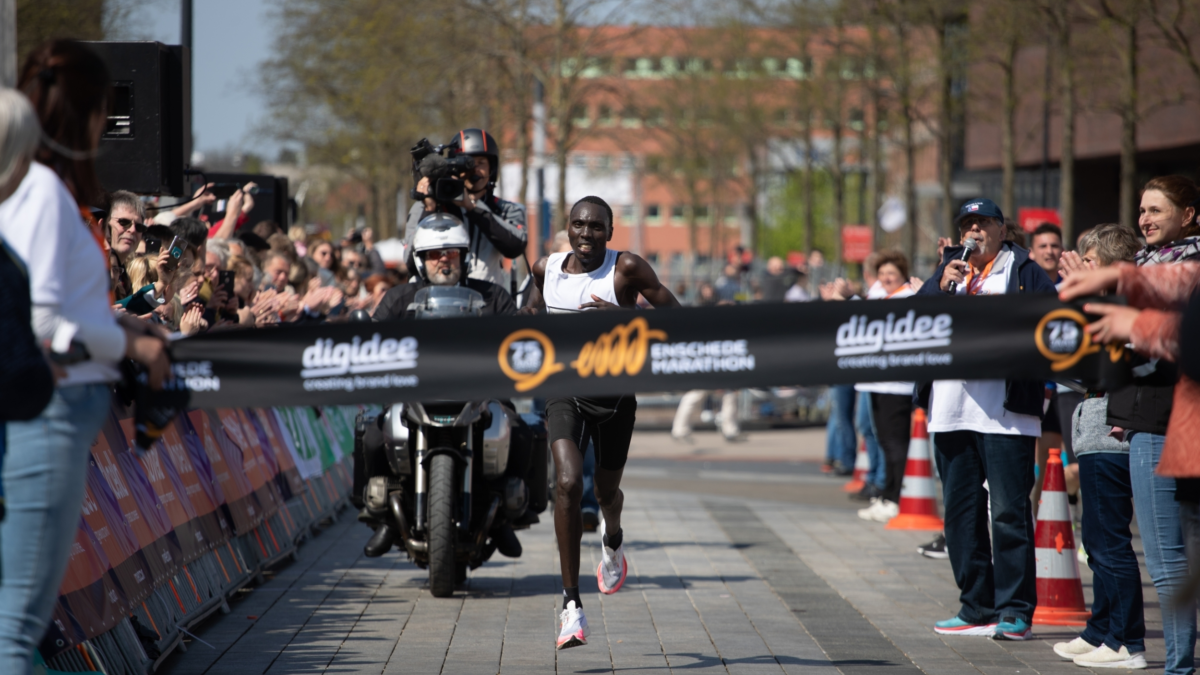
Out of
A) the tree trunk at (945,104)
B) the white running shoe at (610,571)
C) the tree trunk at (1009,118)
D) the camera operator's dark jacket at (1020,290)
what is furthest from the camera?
the tree trunk at (945,104)

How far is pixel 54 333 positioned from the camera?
12.0 ft

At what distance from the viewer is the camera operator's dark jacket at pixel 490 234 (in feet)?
26.3

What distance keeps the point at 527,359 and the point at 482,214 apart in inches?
131

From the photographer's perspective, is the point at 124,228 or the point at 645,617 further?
the point at 124,228

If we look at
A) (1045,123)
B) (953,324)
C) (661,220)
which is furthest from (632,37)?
(661,220)

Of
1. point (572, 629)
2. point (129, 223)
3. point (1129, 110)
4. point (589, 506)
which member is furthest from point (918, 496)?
point (1129, 110)

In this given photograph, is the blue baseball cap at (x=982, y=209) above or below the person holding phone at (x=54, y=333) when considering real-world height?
above

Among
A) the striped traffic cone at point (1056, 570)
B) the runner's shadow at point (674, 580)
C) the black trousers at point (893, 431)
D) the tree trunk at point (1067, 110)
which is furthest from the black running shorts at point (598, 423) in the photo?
the tree trunk at point (1067, 110)

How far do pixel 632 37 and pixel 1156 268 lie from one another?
18356 mm

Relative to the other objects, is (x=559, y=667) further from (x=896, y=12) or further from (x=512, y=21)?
(x=896, y=12)

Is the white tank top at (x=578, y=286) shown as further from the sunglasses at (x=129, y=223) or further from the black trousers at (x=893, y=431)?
the black trousers at (x=893, y=431)

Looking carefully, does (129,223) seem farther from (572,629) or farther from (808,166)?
(808,166)

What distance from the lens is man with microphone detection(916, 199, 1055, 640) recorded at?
22.9 feet

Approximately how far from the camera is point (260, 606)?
25.2 ft
